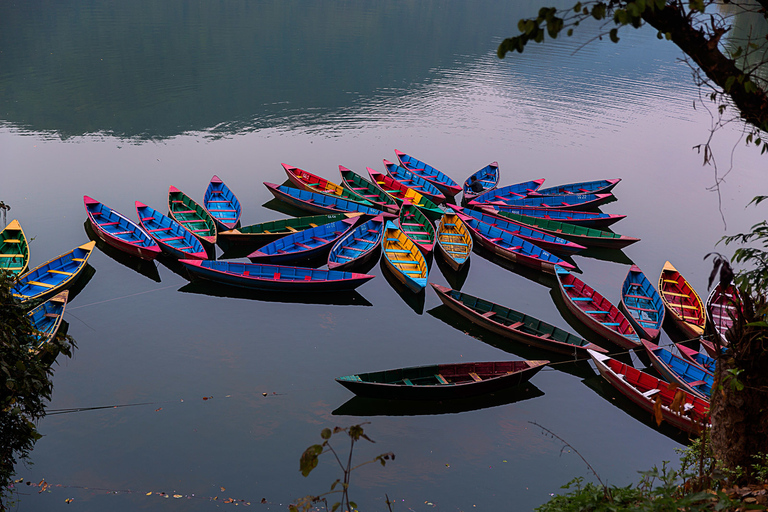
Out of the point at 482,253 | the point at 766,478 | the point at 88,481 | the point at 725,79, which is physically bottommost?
the point at 88,481

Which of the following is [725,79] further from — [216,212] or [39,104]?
[39,104]

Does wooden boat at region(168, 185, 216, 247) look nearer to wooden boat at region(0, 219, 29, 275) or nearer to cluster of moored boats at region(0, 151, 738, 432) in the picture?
cluster of moored boats at region(0, 151, 738, 432)

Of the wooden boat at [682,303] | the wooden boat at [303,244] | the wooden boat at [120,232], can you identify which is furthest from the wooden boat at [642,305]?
the wooden boat at [120,232]

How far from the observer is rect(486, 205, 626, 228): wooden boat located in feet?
85.4

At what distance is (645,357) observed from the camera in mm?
18234

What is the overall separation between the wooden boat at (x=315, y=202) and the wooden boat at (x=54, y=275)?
8.55 metres

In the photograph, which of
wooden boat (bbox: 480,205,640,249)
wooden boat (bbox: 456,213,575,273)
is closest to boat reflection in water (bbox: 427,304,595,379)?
wooden boat (bbox: 456,213,575,273)

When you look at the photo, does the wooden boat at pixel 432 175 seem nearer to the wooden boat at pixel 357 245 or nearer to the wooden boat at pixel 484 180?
the wooden boat at pixel 484 180

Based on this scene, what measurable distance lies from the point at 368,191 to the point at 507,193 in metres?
6.63

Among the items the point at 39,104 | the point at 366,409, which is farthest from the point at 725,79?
the point at 39,104

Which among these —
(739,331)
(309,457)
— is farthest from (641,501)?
(309,457)

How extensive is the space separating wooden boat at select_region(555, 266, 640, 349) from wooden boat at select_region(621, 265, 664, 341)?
1.92 ft

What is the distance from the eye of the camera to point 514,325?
1878cm

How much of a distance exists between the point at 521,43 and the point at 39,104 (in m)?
39.8
